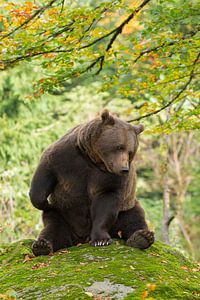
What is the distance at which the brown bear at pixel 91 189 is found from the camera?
Result: 5.62 m

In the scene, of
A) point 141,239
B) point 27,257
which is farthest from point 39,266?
point 141,239

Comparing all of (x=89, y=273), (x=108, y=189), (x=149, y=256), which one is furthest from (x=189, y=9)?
(x=89, y=273)

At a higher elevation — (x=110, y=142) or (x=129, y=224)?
(x=110, y=142)

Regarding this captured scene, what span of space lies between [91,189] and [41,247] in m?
0.73

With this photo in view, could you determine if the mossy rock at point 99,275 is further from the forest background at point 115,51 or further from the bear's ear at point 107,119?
the forest background at point 115,51

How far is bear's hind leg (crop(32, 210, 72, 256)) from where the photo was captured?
5707 millimetres

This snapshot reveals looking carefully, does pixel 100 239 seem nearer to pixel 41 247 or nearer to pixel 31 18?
pixel 41 247

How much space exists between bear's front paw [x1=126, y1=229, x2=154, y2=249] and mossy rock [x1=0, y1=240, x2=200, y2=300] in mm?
77

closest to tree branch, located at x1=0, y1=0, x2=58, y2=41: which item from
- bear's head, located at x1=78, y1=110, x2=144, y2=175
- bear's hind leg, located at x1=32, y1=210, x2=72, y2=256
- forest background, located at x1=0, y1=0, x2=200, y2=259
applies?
forest background, located at x1=0, y1=0, x2=200, y2=259

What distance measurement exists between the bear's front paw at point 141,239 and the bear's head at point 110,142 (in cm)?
60

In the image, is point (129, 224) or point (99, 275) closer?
point (99, 275)

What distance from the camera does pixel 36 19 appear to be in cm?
695

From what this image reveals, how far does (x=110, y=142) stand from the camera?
5574 mm

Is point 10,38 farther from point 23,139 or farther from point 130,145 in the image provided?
point 23,139
